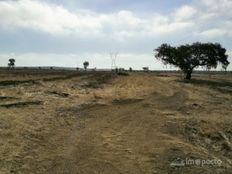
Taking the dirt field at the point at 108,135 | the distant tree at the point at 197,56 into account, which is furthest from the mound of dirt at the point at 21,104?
the distant tree at the point at 197,56

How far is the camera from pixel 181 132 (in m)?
17.4

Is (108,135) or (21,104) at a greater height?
(21,104)

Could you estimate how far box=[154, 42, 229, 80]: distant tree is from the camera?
198ft

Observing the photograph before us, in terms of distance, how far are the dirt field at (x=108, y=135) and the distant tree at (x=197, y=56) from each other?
3368 centimetres

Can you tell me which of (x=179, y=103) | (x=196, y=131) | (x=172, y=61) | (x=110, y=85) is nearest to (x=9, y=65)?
(x=172, y=61)

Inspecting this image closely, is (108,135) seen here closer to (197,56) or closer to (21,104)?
(21,104)

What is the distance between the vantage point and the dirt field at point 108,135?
12.2m

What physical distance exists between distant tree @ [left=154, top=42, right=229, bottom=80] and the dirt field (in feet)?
111

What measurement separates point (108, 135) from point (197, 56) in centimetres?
4620

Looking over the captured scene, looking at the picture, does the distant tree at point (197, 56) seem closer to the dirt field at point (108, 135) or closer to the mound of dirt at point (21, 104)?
the dirt field at point (108, 135)

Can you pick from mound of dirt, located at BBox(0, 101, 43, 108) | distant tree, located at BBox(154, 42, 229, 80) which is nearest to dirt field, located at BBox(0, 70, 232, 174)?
mound of dirt, located at BBox(0, 101, 43, 108)

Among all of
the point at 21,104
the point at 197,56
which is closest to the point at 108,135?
the point at 21,104

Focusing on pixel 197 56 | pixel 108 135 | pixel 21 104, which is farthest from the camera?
pixel 197 56

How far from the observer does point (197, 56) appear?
198 ft
